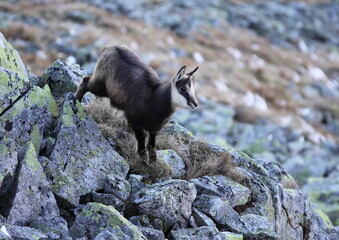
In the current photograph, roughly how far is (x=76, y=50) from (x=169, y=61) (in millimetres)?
6329

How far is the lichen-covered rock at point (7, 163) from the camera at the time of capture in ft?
23.1

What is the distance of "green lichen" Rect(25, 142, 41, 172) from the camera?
741 cm

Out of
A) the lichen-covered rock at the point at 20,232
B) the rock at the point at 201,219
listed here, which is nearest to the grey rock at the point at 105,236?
the lichen-covered rock at the point at 20,232

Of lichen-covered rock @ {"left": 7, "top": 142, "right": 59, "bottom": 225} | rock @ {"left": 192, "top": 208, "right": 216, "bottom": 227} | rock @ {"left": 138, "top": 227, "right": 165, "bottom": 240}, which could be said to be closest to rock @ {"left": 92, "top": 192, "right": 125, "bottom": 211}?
rock @ {"left": 138, "top": 227, "right": 165, "bottom": 240}

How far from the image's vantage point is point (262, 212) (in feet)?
33.6

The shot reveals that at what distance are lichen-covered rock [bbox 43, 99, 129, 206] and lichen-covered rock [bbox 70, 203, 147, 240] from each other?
59cm

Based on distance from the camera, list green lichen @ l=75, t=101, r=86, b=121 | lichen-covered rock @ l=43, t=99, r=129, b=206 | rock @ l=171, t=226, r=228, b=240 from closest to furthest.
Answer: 1. lichen-covered rock @ l=43, t=99, r=129, b=206
2. rock @ l=171, t=226, r=228, b=240
3. green lichen @ l=75, t=101, r=86, b=121

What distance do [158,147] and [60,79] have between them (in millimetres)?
2760

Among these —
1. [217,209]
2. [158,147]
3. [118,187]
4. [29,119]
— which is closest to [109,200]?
[118,187]

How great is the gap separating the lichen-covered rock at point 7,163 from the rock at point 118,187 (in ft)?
5.83

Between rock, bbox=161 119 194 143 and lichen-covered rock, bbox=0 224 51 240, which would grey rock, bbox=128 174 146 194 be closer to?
lichen-covered rock, bbox=0 224 51 240

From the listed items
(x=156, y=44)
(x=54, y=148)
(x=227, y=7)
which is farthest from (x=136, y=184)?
(x=227, y=7)

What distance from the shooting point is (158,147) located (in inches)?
431

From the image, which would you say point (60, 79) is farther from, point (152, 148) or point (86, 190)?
point (86, 190)
